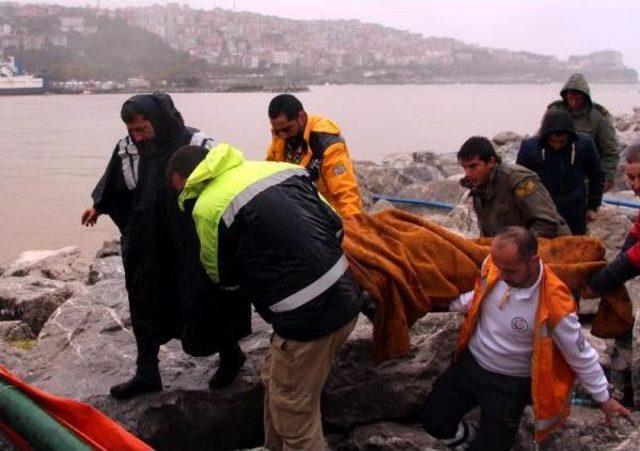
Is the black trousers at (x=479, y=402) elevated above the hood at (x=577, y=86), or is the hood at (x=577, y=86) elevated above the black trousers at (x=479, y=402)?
the hood at (x=577, y=86)

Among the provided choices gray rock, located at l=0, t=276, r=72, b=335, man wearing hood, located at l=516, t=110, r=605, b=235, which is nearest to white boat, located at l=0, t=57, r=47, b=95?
gray rock, located at l=0, t=276, r=72, b=335

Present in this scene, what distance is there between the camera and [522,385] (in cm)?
320

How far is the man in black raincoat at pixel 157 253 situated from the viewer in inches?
131

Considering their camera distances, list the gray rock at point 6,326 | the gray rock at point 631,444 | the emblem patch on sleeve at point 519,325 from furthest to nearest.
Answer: the gray rock at point 6,326 → the gray rock at point 631,444 → the emblem patch on sleeve at point 519,325

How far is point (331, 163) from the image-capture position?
4.13 metres

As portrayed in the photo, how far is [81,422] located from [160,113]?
1678mm

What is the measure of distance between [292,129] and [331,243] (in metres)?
1.40

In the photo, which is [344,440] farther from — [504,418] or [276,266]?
[276,266]

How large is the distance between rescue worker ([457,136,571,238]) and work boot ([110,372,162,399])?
6.26 feet

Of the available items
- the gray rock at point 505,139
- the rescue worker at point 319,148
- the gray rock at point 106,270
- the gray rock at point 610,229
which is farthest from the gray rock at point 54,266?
the gray rock at point 505,139

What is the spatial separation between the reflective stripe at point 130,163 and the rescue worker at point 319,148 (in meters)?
0.89

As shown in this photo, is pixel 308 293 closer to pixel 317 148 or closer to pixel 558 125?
pixel 317 148

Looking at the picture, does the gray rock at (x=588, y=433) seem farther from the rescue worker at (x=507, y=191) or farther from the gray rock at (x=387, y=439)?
the rescue worker at (x=507, y=191)

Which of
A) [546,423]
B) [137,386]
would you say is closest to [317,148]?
[137,386]
